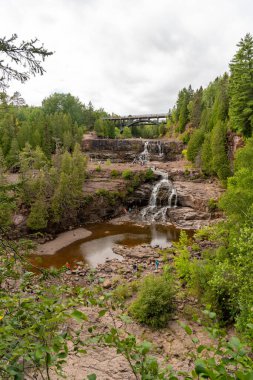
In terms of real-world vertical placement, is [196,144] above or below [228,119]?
Result: below

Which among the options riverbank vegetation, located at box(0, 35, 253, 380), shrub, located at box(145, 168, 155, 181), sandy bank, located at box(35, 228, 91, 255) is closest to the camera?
riverbank vegetation, located at box(0, 35, 253, 380)

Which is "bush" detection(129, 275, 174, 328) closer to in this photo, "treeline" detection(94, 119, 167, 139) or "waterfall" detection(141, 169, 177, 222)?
"waterfall" detection(141, 169, 177, 222)

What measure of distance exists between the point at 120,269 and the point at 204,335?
34.1ft

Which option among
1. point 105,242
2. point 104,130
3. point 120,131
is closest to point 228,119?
point 105,242

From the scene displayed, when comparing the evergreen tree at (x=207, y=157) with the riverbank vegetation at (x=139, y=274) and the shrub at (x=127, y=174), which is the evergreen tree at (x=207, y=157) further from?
the shrub at (x=127, y=174)

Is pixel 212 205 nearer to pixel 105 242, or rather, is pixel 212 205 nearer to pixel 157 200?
pixel 157 200

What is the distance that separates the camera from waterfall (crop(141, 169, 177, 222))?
1622 inches

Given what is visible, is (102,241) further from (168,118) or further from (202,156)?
(168,118)

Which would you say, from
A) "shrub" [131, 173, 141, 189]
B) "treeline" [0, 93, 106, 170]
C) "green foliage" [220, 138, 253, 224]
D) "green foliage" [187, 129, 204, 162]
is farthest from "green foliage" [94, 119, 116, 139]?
"green foliage" [220, 138, 253, 224]

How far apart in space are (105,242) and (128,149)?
119 ft

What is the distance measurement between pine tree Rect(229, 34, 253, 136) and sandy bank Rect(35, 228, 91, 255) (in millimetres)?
24793

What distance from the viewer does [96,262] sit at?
26594 millimetres

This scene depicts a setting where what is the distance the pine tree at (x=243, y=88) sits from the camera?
3325 centimetres

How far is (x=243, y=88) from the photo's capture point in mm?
35156
